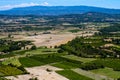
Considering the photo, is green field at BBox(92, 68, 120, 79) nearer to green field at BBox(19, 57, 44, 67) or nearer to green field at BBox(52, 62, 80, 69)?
green field at BBox(52, 62, 80, 69)

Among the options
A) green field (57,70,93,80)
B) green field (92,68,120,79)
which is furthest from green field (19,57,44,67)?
green field (92,68,120,79)

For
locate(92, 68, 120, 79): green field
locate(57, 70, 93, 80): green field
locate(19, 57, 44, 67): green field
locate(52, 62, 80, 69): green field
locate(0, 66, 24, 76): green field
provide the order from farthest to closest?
locate(19, 57, 44, 67): green field < locate(52, 62, 80, 69): green field < locate(0, 66, 24, 76): green field < locate(92, 68, 120, 79): green field < locate(57, 70, 93, 80): green field

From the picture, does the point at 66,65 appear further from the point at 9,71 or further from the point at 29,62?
the point at 9,71

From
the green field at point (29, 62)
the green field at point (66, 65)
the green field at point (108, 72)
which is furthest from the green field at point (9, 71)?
the green field at point (108, 72)

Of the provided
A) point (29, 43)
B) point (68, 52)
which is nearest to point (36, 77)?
point (68, 52)

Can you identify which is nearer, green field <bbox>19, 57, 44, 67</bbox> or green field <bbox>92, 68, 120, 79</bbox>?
green field <bbox>92, 68, 120, 79</bbox>

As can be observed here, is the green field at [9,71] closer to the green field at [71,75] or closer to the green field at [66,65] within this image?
the green field at [71,75]

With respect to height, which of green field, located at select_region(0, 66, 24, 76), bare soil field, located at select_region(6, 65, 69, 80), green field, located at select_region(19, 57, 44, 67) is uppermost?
green field, located at select_region(0, 66, 24, 76)

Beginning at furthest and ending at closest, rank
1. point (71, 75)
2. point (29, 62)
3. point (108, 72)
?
point (29, 62) → point (108, 72) → point (71, 75)

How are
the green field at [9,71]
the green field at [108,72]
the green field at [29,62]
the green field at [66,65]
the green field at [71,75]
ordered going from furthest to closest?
1. the green field at [29,62]
2. the green field at [66,65]
3. the green field at [9,71]
4. the green field at [108,72]
5. the green field at [71,75]

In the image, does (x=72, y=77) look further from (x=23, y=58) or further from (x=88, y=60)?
(x=23, y=58)


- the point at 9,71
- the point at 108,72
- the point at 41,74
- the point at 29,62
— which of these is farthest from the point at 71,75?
the point at 29,62
